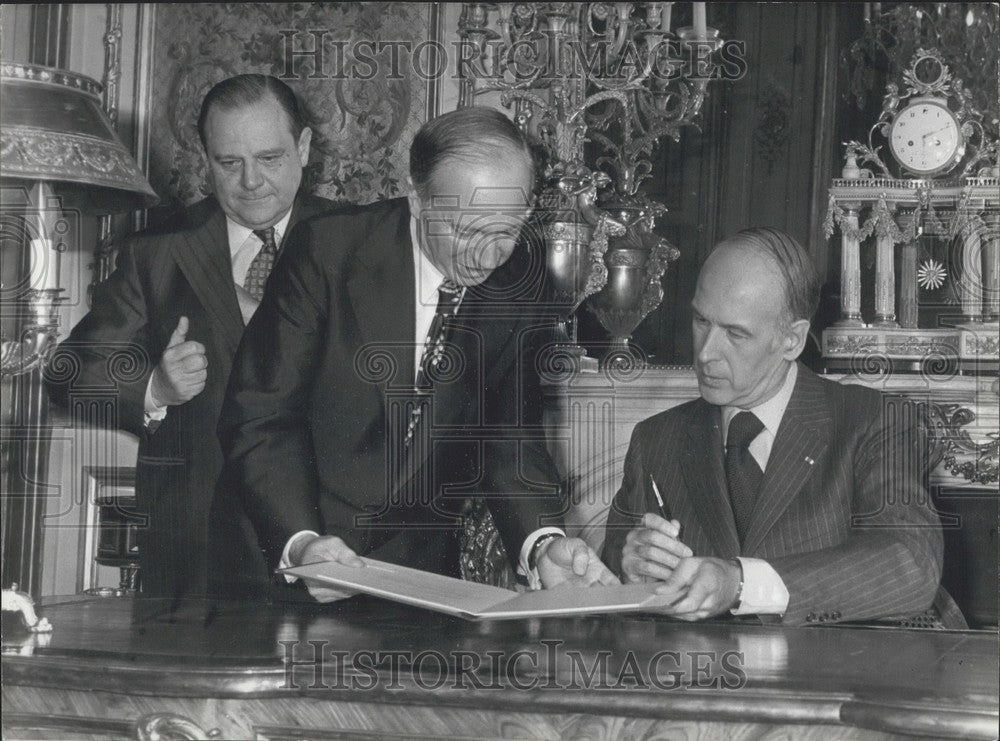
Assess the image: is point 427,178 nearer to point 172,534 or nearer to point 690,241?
point 690,241

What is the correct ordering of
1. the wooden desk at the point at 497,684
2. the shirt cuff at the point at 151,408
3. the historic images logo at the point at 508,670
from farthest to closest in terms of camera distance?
the shirt cuff at the point at 151,408, the historic images logo at the point at 508,670, the wooden desk at the point at 497,684

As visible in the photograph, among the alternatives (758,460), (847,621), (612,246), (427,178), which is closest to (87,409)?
(427,178)

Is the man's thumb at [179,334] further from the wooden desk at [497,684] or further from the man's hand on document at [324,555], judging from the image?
the wooden desk at [497,684]

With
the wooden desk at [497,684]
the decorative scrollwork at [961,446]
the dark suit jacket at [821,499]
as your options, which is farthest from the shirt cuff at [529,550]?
the decorative scrollwork at [961,446]

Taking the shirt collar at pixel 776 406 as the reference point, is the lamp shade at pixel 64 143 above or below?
above

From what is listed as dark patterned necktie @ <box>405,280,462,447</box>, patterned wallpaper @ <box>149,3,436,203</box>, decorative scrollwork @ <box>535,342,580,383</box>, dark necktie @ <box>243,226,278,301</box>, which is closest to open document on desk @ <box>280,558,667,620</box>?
dark patterned necktie @ <box>405,280,462,447</box>

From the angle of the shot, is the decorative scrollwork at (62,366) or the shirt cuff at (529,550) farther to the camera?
the decorative scrollwork at (62,366)

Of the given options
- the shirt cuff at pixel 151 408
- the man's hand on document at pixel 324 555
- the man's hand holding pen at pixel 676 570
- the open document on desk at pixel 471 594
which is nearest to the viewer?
the open document on desk at pixel 471 594

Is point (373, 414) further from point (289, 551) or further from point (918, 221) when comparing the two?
point (918, 221)

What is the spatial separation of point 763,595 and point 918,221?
1072mm

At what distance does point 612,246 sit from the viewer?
3242 mm

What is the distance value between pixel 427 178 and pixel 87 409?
1.13 m

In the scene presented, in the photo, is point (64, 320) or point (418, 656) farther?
point (64, 320)

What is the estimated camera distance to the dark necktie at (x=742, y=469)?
3088 mm
